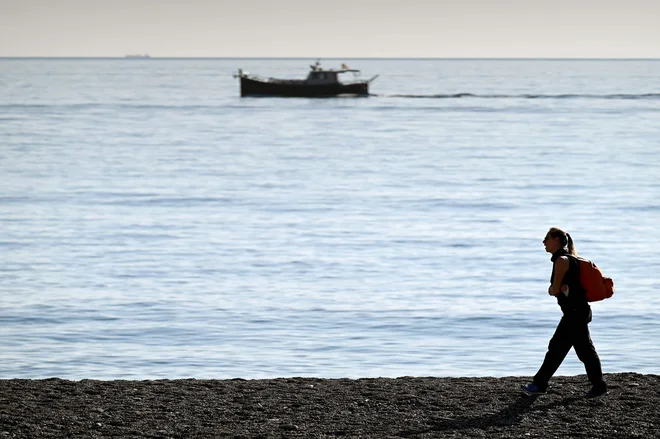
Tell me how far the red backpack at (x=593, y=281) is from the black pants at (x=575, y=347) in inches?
8.5

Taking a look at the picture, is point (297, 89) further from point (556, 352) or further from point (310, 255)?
point (556, 352)

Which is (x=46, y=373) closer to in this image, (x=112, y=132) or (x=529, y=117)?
(x=112, y=132)

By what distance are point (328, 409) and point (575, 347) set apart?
2.03 m

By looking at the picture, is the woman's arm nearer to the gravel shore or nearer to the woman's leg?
the woman's leg

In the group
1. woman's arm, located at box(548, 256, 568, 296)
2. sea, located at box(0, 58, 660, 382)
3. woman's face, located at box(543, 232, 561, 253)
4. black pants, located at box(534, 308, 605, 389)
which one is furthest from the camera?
sea, located at box(0, 58, 660, 382)

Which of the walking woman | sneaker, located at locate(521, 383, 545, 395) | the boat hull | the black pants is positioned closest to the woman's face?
→ the walking woman

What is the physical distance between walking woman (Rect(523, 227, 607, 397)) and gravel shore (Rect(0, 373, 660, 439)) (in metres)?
0.16

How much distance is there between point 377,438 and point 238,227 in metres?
21.5

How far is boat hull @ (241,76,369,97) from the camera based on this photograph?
366 feet

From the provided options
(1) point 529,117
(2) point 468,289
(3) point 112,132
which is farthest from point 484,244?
(1) point 529,117

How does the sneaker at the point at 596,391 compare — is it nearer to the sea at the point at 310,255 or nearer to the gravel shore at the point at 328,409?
the gravel shore at the point at 328,409

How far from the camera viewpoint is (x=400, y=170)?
48.5m

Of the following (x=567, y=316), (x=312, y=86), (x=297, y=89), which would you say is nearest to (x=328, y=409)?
(x=567, y=316)

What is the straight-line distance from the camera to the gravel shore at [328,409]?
335 inches
